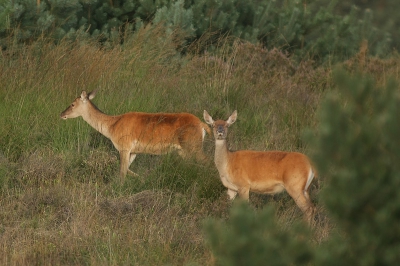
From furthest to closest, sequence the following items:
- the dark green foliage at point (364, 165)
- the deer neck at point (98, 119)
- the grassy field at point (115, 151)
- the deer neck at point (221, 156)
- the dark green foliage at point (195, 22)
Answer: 1. the dark green foliage at point (195, 22)
2. the deer neck at point (98, 119)
3. the deer neck at point (221, 156)
4. the grassy field at point (115, 151)
5. the dark green foliage at point (364, 165)

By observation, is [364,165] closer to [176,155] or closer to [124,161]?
[176,155]

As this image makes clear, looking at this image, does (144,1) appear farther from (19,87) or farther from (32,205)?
(32,205)

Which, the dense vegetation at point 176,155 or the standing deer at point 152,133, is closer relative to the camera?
the dense vegetation at point 176,155

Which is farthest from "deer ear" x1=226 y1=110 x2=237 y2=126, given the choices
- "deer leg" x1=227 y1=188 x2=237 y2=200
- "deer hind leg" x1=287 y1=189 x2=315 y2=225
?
"deer hind leg" x1=287 y1=189 x2=315 y2=225

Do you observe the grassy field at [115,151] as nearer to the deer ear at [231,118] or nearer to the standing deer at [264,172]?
the standing deer at [264,172]

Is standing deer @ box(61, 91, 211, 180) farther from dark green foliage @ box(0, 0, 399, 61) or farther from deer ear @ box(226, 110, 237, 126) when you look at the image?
dark green foliage @ box(0, 0, 399, 61)

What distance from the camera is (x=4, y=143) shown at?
8836 mm

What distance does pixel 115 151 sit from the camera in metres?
9.46

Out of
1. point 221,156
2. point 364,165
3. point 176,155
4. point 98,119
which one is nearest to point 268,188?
point 221,156

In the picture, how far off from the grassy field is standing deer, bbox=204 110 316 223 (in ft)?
0.61

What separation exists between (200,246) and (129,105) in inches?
158

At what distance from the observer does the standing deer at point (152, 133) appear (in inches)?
342

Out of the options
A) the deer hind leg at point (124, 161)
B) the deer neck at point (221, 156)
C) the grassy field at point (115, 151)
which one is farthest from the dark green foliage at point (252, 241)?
the deer hind leg at point (124, 161)

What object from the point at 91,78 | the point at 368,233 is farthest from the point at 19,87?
the point at 368,233
